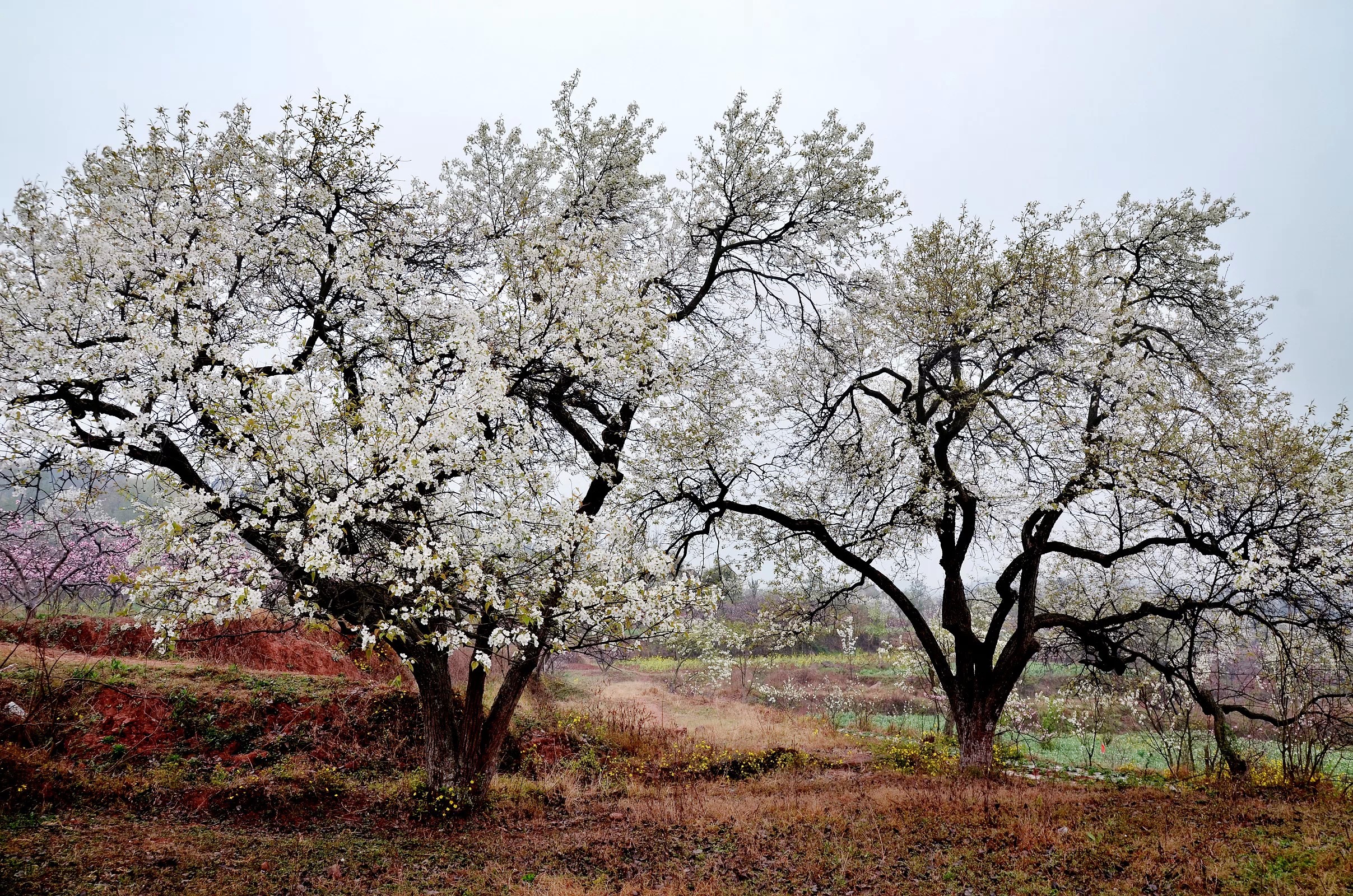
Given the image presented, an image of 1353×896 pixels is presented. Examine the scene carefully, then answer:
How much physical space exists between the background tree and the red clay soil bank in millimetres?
8960

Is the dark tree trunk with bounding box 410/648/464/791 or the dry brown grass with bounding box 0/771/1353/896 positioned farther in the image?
the dark tree trunk with bounding box 410/648/464/791

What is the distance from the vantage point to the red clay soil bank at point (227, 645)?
14070 mm

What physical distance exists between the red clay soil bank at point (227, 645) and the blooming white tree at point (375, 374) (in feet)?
21.6

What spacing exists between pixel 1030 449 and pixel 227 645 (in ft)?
63.0

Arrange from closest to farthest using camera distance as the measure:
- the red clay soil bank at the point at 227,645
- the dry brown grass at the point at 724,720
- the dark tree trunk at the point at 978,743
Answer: the dark tree trunk at the point at 978,743
the red clay soil bank at the point at 227,645
the dry brown grass at the point at 724,720

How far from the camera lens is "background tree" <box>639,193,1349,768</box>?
32.7 ft

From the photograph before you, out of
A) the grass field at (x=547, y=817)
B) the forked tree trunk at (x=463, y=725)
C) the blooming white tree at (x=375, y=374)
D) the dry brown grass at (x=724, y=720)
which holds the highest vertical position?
Answer: the blooming white tree at (x=375, y=374)

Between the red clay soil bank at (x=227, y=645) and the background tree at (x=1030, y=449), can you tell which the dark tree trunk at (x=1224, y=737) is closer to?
the background tree at (x=1030, y=449)

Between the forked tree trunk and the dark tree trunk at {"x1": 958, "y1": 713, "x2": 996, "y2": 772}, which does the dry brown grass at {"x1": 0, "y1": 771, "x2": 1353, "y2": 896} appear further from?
the dark tree trunk at {"x1": 958, "y1": 713, "x2": 996, "y2": 772}

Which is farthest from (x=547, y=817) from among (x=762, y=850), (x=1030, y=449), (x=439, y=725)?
(x=1030, y=449)

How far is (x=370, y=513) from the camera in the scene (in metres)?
6.41

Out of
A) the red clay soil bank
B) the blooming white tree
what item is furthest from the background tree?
the red clay soil bank

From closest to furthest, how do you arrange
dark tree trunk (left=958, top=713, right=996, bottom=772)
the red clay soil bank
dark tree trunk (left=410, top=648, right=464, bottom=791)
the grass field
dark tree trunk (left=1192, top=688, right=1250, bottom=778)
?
the grass field
dark tree trunk (left=410, top=648, right=464, bottom=791)
dark tree trunk (left=1192, top=688, right=1250, bottom=778)
dark tree trunk (left=958, top=713, right=996, bottom=772)
the red clay soil bank

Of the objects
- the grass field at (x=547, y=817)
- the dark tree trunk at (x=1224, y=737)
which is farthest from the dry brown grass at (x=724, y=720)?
the dark tree trunk at (x=1224, y=737)
